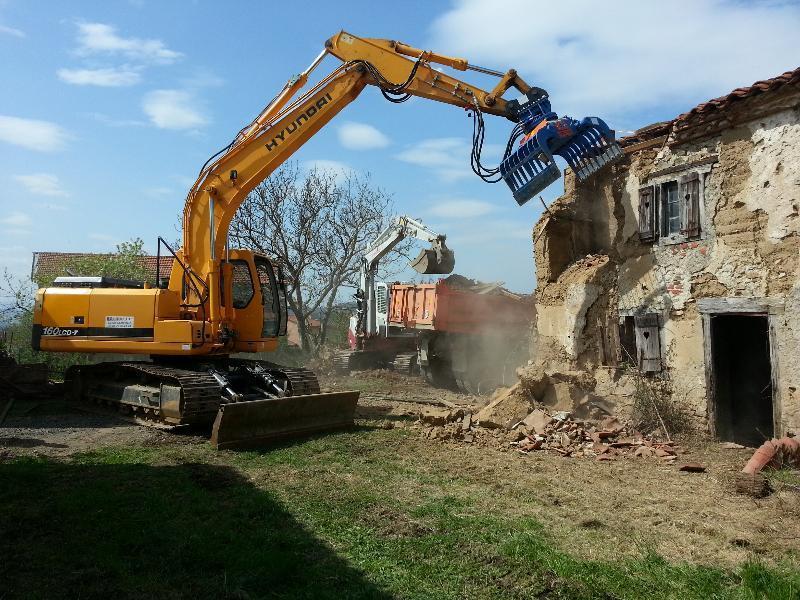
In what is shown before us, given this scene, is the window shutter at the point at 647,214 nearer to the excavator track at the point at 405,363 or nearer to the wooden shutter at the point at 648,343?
the wooden shutter at the point at 648,343

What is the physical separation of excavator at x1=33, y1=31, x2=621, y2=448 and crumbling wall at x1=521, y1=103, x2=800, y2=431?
48.5 inches

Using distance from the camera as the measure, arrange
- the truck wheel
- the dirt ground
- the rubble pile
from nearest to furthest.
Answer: the dirt ground
the rubble pile
the truck wheel

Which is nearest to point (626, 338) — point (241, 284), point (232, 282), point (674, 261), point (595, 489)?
point (674, 261)

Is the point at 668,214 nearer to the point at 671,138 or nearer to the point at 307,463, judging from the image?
the point at 671,138

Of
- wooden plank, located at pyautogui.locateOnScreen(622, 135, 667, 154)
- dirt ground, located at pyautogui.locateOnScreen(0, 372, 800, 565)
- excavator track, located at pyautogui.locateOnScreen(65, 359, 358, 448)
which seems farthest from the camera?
wooden plank, located at pyautogui.locateOnScreen(622, 135, 667, 154)

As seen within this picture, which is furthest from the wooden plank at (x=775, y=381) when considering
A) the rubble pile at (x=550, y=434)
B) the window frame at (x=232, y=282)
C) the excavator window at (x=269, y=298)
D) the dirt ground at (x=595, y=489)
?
the window frame at (x=232, y=282)

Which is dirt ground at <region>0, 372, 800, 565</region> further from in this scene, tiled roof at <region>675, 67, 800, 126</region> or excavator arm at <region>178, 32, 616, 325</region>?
tiled roof at <region>675, 67, 800, 126</region>

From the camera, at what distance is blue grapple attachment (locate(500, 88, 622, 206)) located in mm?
9523

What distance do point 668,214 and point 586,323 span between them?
2.27 m

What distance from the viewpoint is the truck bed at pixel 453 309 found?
605 inches

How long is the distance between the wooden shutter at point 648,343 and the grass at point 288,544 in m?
4.63

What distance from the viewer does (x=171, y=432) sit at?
8914mm

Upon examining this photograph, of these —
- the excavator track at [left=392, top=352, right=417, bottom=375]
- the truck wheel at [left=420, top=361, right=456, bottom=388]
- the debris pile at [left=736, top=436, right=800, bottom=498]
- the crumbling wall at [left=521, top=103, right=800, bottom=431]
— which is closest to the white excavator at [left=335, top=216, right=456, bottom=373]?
the excavator track at [left=392, top=352, right=417, bottom=375]

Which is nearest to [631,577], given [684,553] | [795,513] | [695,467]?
[684,553]
